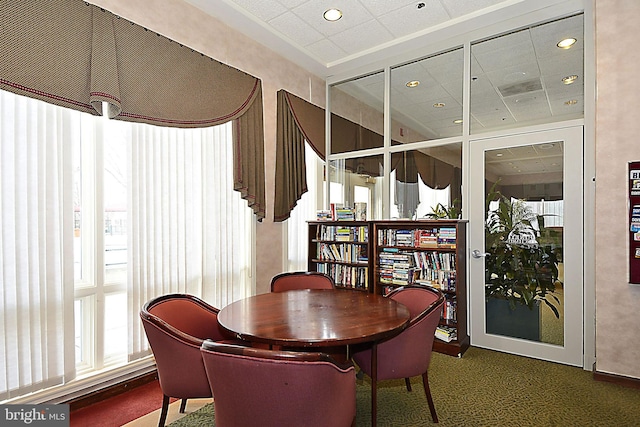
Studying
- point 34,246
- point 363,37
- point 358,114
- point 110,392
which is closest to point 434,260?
point 358,114

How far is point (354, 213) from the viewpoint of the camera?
4398 mm

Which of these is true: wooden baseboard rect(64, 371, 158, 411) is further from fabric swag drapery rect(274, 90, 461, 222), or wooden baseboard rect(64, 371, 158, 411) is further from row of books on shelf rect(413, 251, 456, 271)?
row of books on shelf rect(413, 251, 456, 271)

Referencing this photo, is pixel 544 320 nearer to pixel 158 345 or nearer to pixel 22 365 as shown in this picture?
pixel 158 345

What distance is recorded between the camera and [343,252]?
14.6ft

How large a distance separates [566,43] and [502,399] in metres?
3.36

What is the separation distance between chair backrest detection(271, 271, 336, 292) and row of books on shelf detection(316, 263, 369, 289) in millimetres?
828

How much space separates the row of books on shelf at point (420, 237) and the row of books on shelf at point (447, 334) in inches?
33.8

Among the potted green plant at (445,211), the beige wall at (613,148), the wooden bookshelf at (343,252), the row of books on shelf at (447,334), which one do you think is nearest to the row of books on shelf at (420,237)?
the wooden bookshelf at (343,252)

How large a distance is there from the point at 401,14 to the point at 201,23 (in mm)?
1986

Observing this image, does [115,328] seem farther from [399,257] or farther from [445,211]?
[445,211]

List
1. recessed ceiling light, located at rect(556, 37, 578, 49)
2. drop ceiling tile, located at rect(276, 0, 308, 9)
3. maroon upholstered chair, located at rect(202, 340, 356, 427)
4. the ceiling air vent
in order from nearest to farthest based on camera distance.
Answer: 1. maroon upholstered chair, located at rect(202, 340, 356, 427)
2. drop ceiling tile, located at rect(276, 0, 308, 9)
3. recessed ceiling light, located at rect(556, 37, 578, 49)
4. the ceiling air vent

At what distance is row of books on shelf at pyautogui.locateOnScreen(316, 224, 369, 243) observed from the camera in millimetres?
4277

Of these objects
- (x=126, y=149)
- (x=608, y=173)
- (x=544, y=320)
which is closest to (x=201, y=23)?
(x=126, y=149)

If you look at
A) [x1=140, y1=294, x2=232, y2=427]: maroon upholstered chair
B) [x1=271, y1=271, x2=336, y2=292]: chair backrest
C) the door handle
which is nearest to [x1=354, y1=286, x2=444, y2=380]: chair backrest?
[x1=140, y1=294, x2=232, y2=427]: maroon upholstered chair
